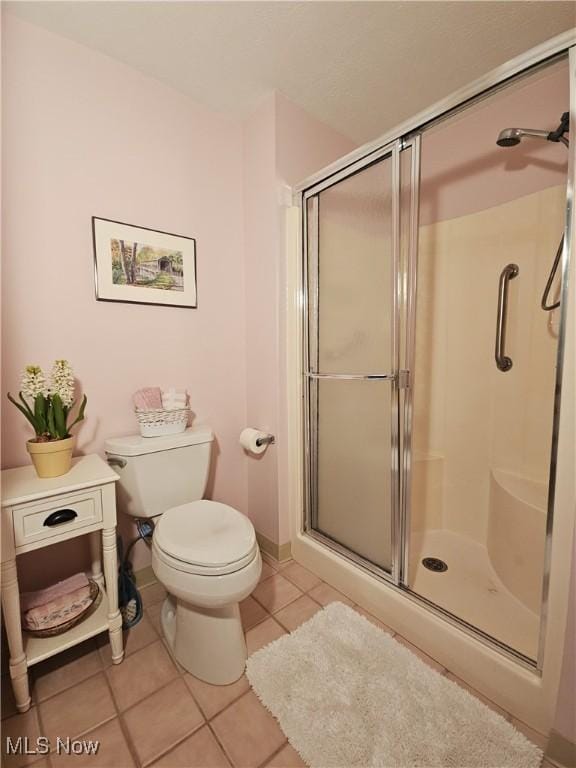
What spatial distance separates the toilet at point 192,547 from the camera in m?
1.11

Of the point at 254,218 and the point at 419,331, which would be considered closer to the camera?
the point at 254,218

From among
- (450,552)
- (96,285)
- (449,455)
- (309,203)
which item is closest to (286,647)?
(450,552)

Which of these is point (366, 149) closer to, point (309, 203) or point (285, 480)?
point (309, 203)

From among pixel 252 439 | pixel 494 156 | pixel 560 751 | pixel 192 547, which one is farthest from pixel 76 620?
pixel 494 156

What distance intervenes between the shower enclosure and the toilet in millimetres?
Answer: 606

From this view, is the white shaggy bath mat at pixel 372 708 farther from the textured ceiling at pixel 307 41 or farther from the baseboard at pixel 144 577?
the textured ceiling at pixel 307 41

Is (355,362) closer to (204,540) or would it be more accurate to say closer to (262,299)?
(262,299)

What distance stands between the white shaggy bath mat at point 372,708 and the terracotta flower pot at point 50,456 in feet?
3.21

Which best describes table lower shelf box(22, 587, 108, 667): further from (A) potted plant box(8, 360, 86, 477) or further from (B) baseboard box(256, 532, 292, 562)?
(B) baseboard box(256, 532, 292, 562)

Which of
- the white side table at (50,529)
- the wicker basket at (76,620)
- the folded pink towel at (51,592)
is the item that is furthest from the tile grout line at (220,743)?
the folded pink towel at (51,592)

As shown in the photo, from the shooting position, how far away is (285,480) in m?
1.83

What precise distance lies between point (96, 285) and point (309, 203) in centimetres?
108

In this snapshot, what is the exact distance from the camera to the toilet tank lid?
1.39 meters

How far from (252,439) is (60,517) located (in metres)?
0.90
